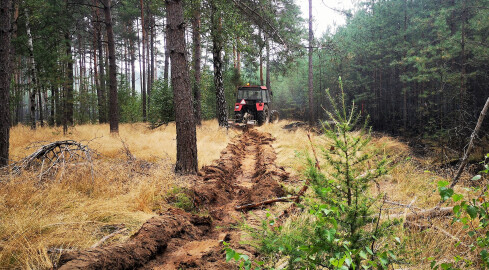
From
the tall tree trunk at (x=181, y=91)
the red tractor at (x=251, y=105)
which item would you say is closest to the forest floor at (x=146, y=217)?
the tall tree trunk at (x=181, y=91)

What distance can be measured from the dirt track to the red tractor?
11.0 m

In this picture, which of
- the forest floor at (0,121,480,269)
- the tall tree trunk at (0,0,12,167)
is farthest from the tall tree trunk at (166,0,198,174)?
the tall tree trunk at (0,0,12,167)

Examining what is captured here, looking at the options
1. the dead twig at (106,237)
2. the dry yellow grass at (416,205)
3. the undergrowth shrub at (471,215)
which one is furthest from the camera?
the dead twig at (106,237)

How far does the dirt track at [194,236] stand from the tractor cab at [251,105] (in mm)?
11066

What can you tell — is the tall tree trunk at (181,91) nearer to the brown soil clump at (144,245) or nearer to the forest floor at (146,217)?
the forest floor at (146,217)

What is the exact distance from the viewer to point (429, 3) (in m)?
21.7

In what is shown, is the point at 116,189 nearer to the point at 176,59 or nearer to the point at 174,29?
the point at 176,59

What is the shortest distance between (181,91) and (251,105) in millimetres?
11628

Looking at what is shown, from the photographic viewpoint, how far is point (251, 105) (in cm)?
1714

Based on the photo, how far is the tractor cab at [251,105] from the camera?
1673 centimetres

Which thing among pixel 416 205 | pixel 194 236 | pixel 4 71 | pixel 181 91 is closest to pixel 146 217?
pixel 194 236

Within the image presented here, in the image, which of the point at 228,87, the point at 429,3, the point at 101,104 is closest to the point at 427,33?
the point at 429,3

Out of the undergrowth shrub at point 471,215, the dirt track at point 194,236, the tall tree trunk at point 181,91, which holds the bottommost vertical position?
the dirt track at point 194,236

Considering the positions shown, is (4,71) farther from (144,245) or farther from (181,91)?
(144,245)
